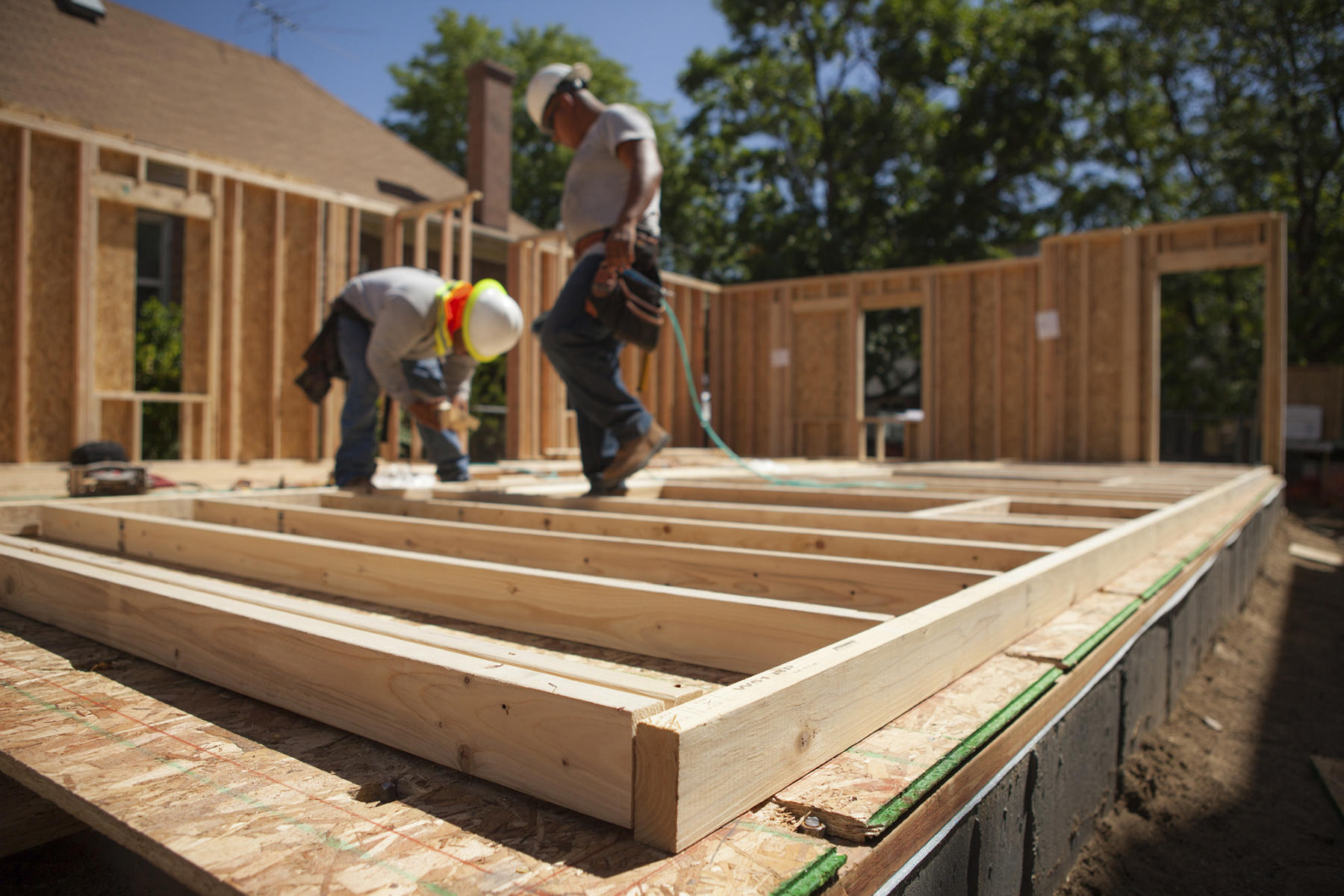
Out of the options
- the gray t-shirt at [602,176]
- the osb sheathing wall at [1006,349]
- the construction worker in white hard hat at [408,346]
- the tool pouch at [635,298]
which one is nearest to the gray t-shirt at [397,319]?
the construction worker in white hard hat at [408,346]

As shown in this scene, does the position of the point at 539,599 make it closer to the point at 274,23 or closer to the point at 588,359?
the point at 588,359

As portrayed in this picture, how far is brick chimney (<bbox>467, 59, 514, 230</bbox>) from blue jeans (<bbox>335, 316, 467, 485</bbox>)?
7115 millimetres

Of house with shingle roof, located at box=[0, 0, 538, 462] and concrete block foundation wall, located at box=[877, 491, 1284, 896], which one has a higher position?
house with shingle roof, located at box=[0, 0, 538, 462]

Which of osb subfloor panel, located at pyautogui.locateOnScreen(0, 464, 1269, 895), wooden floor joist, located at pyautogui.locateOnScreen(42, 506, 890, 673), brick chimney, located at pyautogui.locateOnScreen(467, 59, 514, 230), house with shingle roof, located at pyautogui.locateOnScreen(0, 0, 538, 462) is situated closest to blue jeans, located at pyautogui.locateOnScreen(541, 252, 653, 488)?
wooden floor joist, located at pyautogui.locateOnScreen(42, 506, 890, 673)

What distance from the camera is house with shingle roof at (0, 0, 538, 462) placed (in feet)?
19.1

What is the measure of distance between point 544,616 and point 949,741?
0.86 meters

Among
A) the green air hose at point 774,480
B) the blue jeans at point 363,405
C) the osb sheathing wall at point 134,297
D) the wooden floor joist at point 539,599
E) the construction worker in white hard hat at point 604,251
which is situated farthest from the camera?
the osb sheathing wall at point 134,297

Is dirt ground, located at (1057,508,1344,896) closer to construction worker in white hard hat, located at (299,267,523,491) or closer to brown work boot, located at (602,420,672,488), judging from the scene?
brown work boot, located at (602,420,672,488)

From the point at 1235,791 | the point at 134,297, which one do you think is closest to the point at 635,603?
the point at 1235,791

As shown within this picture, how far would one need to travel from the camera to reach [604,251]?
9.83 ft

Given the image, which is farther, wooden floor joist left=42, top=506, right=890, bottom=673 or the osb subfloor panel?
wooden floor joist left=42, top=506, right=890, bottom=673

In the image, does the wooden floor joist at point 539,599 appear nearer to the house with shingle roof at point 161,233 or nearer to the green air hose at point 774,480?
the green air hose at point 774,480

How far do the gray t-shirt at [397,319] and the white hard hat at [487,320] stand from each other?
8.3 inches

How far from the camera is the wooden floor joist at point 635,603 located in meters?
0.92
